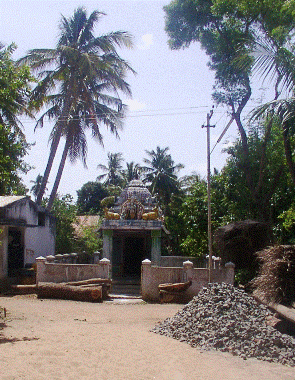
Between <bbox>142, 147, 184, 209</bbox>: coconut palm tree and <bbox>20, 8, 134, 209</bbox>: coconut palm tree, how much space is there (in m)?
14.9

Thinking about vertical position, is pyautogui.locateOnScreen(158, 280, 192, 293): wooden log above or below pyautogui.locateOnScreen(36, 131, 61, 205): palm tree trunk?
below

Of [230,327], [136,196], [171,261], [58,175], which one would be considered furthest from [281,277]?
[58,175]

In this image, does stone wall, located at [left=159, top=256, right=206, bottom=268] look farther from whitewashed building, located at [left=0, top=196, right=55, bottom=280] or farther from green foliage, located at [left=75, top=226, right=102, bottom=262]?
green foliage, located at [left=75, top=226, right=102, bottom=262]

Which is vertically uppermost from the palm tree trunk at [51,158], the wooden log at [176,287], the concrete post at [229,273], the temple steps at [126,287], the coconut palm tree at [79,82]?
the coconut palm tree at [79,82]

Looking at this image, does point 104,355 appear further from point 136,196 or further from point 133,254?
point 133,254

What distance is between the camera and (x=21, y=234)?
19.5 m

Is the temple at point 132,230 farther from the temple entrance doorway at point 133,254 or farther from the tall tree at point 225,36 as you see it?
the tall tree at point 225,36

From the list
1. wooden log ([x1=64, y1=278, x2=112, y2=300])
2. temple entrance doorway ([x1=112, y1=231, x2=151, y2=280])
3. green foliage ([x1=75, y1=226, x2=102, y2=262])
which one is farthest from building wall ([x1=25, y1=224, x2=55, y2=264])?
wooden log ([x1=64, y1=278, x2=112, y2=300])

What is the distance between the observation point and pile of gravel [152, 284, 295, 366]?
7.99m

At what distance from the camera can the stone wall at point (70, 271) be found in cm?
1608

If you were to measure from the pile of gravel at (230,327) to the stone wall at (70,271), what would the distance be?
5693mm

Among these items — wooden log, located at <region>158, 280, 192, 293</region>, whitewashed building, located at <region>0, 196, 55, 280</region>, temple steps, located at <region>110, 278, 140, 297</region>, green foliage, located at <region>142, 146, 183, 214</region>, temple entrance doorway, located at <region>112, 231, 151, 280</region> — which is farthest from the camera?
green foliage, located at <region>142, 146, 183, 214</region>

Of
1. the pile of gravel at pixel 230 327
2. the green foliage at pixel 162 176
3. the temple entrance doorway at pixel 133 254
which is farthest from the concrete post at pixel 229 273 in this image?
the green foliage at pixel 162 176

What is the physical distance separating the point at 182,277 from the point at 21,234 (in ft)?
26.8
